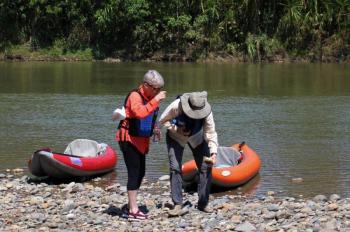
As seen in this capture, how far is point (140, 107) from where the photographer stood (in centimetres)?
683

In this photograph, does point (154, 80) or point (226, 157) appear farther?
point (226, 157)

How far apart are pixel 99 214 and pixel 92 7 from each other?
29.0m

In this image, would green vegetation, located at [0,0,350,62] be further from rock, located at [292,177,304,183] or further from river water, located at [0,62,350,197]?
rock, located at [292,177,304,183]

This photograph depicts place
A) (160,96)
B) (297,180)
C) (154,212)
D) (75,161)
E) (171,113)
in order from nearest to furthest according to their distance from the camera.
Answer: (160,96), (171,113), (154,212), (75,161), (297,180)

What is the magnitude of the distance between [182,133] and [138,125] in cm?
46

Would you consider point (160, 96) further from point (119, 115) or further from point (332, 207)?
point (332, 207)

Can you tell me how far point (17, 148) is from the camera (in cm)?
1221

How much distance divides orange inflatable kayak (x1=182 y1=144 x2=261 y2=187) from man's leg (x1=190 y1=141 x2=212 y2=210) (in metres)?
1.42

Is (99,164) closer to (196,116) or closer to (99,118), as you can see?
(196,116)

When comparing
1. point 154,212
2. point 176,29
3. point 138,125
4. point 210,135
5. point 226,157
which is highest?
point 176,29

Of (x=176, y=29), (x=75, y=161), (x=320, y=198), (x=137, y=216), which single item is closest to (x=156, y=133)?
(x=137, y=216)

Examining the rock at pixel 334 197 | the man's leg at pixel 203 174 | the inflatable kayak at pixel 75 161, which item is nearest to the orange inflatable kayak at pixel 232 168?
the rock at pixel 334 197

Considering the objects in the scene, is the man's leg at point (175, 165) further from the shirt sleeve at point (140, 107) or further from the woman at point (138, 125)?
the shirt sleeve at point (140, 107)

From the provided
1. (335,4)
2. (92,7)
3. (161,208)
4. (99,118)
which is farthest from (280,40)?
(161,208)
